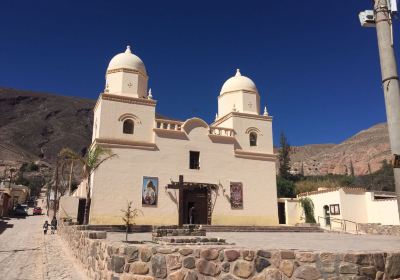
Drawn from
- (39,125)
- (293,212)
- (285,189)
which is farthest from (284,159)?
(39,125)

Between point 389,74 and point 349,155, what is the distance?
84747 mm

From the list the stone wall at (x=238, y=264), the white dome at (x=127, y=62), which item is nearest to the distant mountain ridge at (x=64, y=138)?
the white dome at (x=127, y=62)

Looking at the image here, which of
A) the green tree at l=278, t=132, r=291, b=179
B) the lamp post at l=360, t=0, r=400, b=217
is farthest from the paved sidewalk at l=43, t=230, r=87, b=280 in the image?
the green tree at l=278, t=132, r=291, b=179

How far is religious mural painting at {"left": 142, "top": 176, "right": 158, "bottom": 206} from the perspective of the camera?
851 inches

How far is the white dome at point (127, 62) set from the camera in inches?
955

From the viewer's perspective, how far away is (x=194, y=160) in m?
23.8

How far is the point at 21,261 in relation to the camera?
10.7 meters

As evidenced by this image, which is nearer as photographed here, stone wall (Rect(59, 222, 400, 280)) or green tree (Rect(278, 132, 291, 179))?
stone wall (Rect(59, 222, 400, 280))

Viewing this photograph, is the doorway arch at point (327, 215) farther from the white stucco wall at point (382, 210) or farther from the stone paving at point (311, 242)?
the stone paving at point (311, 242)

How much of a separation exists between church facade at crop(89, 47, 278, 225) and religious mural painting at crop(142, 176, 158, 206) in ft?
0.20

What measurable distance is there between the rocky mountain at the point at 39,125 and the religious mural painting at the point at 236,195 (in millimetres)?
77317

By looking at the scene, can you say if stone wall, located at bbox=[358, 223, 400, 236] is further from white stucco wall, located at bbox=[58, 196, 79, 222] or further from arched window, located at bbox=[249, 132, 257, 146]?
white stucco wall, located at bbox=[58, 196, 79, 222]

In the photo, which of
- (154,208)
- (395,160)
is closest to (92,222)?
(154,208)

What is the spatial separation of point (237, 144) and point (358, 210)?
9.42 metres
